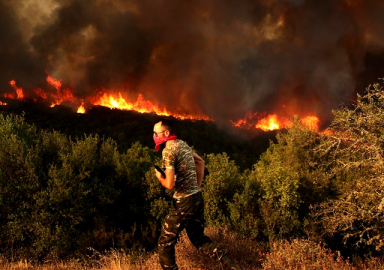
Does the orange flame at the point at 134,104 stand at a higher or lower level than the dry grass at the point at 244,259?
higher

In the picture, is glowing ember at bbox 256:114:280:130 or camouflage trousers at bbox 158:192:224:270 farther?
glowing ember at bbox 256:114:280:130

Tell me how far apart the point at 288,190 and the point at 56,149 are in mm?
13932

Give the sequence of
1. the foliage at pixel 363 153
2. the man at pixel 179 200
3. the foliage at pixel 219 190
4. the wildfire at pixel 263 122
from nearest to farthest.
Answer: the man at pixel 179 200 < the foliage at pixel 363 153 < the foliage at pixel 219 190 < the wildfire at pixel 263 122

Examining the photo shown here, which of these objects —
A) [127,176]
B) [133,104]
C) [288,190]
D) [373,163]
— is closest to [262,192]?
[288,190]

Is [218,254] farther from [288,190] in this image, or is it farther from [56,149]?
[56,149]

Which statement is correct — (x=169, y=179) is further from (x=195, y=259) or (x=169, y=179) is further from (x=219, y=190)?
(x=219, y=190)

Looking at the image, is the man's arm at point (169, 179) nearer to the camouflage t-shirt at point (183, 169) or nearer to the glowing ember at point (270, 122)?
the camouflage t-shirt at point (183, 169)

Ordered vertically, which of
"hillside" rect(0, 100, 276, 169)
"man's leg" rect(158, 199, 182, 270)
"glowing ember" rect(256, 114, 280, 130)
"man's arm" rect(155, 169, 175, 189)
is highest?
"glowing ember" rect(256, 114, 280, 130)

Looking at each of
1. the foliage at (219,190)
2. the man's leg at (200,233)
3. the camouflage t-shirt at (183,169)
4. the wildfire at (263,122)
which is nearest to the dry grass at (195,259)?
the man's leg at (200,233)

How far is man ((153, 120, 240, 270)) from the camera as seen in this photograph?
476cm

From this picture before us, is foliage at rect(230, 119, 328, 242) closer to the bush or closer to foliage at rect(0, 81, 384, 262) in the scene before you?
foliage at rect(0, 81, 384, 262)

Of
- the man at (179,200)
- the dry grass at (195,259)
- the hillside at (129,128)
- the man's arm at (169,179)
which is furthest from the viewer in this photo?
the hillside at (129,128)

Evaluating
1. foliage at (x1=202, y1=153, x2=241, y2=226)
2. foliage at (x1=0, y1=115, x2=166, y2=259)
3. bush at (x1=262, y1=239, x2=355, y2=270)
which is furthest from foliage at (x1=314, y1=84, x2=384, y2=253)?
foliage at (x1=0, y1=115, x2=166, y2=259)

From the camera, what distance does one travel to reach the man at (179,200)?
15.6 ft
